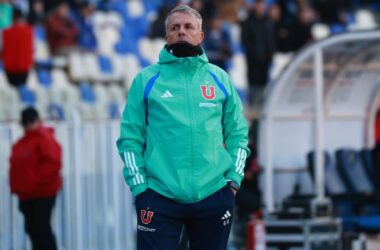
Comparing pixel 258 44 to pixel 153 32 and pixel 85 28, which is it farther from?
pixel 85 28

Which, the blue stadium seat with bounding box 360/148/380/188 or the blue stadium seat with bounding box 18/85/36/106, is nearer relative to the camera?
the blue stadium seat with bounding box 360/148/380/188

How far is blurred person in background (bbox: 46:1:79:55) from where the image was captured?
2014 centimetres

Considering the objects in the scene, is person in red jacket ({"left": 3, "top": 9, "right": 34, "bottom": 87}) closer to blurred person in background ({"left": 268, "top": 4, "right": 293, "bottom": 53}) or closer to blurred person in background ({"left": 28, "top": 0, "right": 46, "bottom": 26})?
blurred person in background ({"left": 28, "top": 0, "right": 46, "bottom": 26})

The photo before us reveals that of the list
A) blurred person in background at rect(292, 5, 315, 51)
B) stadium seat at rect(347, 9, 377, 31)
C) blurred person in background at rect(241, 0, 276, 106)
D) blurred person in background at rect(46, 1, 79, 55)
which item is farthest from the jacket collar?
stadium seat at rect(347, 9, 377, 31)

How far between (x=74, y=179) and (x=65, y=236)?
0.62m

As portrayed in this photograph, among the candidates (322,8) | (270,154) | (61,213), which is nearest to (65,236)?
(61,213)

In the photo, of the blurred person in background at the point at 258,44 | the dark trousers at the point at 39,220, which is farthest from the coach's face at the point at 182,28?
the blurred person in background at the point at 258,44

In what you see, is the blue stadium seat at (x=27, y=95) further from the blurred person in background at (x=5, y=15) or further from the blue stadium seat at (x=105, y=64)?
the blue stadium seat at (x=105, y=64)

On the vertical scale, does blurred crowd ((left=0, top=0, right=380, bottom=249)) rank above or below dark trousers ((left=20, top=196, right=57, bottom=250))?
above

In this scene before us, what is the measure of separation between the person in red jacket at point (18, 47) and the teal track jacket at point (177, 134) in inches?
426

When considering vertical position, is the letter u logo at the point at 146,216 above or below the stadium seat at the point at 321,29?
below

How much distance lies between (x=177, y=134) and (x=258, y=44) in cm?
1352

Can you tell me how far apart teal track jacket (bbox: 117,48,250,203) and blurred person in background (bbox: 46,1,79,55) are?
13183 millimetres

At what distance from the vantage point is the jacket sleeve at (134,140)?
22.7 feet
